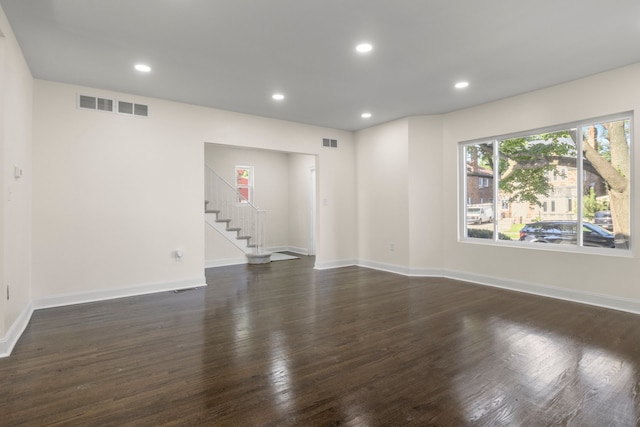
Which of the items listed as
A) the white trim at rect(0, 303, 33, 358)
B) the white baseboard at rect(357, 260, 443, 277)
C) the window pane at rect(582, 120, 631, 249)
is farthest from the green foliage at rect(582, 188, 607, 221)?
the white trim at rect(0, 303, 33, 358)

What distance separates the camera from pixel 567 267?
14.8ft

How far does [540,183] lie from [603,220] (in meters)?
0.91

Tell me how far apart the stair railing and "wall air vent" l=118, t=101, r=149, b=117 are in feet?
8.83

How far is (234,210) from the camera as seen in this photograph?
25.8 feet

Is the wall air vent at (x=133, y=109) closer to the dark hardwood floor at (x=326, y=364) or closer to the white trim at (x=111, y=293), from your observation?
the white trim at (x=111, y=293)

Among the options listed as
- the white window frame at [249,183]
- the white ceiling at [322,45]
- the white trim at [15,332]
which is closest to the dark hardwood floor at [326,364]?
the white trim at [15,332]

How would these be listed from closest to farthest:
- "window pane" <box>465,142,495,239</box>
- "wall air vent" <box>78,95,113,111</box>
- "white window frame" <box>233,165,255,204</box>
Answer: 1. "wall air vent" <box>78,95,113,111</box>
2. "window pane" <box>465,142,495,239</box>
3. "white window frame" <box>233,165,255,204</box>

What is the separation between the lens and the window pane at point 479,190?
219 inches

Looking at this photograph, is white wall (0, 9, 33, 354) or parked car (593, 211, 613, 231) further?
parked car (593, 211, 613, 231)

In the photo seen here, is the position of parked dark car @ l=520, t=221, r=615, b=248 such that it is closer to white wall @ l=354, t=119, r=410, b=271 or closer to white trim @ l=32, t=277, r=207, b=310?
white wall @ l=354, t=119, r=410, b=271

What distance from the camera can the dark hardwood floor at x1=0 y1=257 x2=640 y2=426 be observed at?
206cm

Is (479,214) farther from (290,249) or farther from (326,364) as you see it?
(290,249)

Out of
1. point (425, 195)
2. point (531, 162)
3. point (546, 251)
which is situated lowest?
point (546, 251)

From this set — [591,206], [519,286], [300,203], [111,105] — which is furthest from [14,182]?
[591,206]
